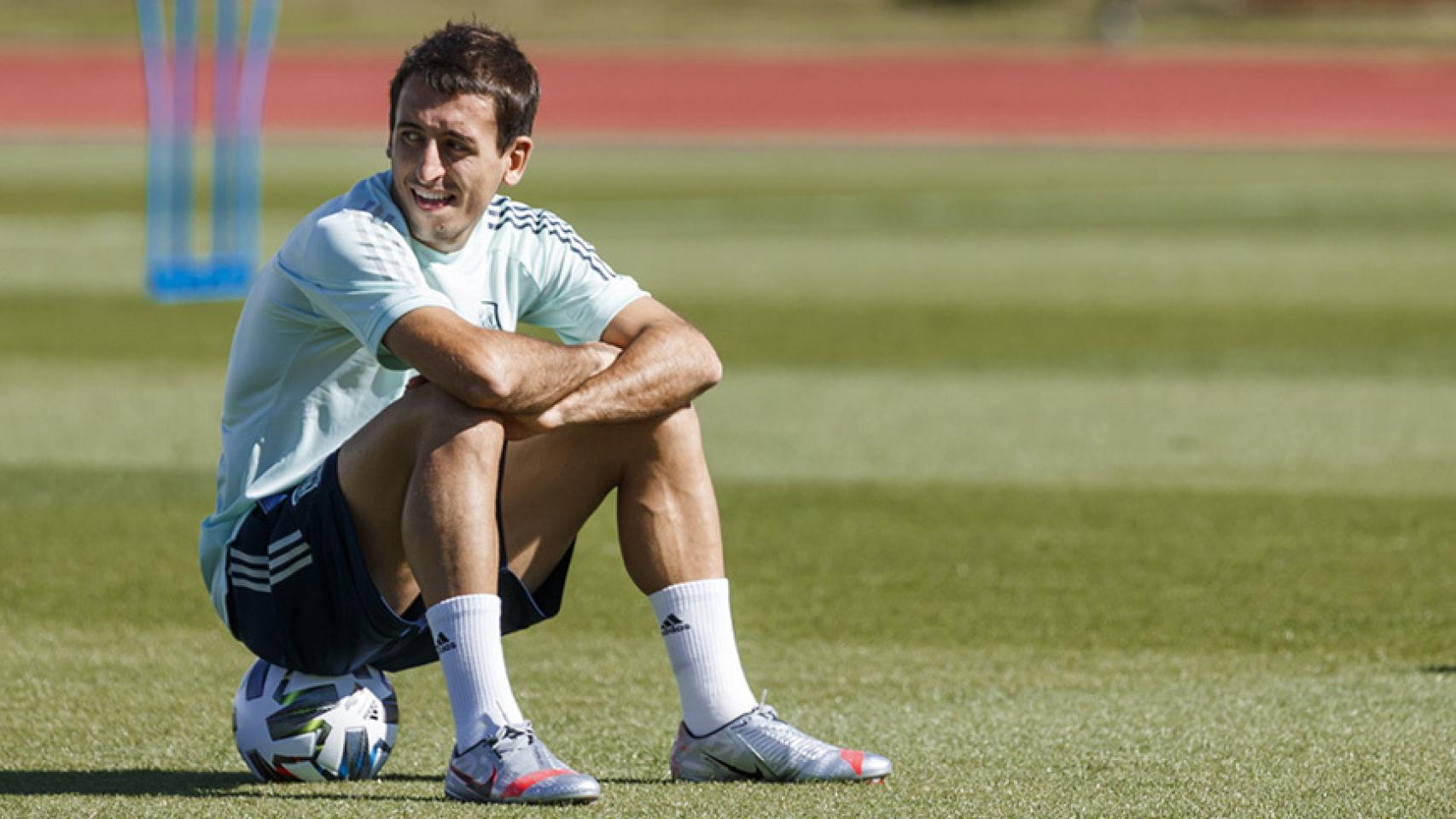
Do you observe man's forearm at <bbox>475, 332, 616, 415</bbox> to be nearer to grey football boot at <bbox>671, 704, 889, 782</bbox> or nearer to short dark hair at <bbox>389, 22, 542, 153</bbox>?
short dark hair at <bbox>389, 22, 542, 153</bbox>

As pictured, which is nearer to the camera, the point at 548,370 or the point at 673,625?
the point at 548,370

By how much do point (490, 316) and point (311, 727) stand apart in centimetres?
89

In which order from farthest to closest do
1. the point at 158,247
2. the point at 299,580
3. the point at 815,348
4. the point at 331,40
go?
1. the point at 331,40
2. the point at 158,247
3. the point at 815,348
4. the point at 299,580

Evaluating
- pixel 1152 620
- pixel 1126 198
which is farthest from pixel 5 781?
pixel 1126 198

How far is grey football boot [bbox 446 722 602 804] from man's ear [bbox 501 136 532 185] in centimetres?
111

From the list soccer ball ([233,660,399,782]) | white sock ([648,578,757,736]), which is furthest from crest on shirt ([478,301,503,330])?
soccer ball ([233,660,399,782])

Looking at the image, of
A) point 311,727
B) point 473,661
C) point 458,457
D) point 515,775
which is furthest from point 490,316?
point 515,775

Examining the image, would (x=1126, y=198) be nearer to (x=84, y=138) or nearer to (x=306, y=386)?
(x=84, y=138)

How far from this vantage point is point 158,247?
1822 cm

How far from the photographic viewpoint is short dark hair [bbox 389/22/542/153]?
4.42 m

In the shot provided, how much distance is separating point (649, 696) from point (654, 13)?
53.0 meters

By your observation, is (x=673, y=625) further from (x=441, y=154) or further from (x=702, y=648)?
(x=441, y=154)

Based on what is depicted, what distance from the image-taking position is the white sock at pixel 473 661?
14.0ft

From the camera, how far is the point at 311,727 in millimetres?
4562
